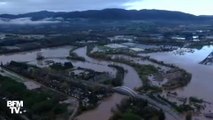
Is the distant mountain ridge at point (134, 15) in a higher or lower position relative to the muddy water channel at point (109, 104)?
lower

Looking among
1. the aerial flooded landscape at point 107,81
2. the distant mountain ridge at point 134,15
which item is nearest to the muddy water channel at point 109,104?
the aerial flooded landscape at point 107,81

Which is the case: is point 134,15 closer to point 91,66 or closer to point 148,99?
point 91,66

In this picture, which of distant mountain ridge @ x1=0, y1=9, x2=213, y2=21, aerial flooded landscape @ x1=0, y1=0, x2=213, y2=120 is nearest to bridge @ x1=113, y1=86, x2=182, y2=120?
aerial flooded landscape @ x1=0, y1=0, x2=213, y2=120

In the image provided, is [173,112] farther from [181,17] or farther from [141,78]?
[181,17]

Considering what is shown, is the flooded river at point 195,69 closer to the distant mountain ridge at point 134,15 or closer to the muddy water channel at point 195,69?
the muddy water channel at point 195,69

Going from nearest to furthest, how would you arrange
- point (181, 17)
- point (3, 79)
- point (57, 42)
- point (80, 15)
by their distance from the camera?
point (3, 79) < point (57, 42) < point (181, 17) < point (80, 15)

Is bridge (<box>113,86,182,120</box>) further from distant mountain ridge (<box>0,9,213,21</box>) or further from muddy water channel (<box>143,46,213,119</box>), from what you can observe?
distant mountain ridge (<box>0,9,213,21</box>)

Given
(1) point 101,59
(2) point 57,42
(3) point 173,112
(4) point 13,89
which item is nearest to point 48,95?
(4) point 13,89

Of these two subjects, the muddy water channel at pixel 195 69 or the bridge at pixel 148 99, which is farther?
the muddy water channel at pixel 195 69

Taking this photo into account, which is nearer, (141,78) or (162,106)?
(162,106)

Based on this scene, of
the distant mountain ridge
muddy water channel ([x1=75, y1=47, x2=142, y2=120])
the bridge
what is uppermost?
the bridge

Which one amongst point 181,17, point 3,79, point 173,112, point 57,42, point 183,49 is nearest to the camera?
point 173,112
